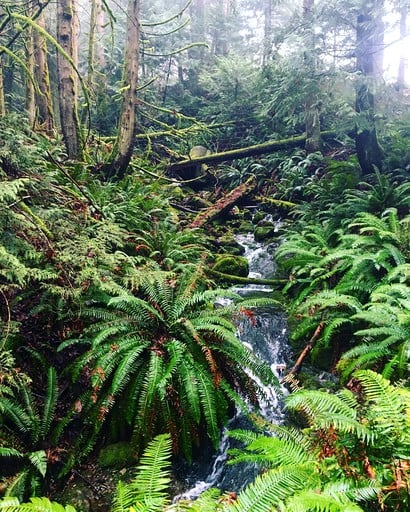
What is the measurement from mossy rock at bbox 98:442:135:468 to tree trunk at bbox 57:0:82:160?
6529mm

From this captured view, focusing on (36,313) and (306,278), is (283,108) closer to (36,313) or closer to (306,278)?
(306,278)

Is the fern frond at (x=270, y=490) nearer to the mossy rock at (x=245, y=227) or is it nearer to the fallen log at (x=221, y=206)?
the fallen log at (x=221, y=206)

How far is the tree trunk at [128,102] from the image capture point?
8.20 metres

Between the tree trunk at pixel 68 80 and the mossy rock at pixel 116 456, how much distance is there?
21.4 ft

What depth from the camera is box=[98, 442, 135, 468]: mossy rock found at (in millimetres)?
3731

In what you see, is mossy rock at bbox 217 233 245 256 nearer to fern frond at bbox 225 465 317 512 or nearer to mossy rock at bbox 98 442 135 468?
mossy rock at bbox 98 442 135 468

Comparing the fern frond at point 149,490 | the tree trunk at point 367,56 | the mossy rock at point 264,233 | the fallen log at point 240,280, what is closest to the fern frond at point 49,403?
the fern frond at point 149,490

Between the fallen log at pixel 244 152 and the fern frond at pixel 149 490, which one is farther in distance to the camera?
the fallen log at pixel 244 152

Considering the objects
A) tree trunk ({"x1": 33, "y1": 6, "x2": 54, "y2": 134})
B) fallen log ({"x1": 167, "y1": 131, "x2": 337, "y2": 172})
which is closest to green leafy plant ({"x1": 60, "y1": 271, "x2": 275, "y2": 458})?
tree trunk ({"x1": 33, "y1": 6, "x2": 54, "y2": 134})

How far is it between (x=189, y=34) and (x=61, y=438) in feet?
73.9

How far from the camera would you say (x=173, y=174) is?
45.3 feet

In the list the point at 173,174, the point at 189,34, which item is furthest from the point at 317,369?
the point at 189,34

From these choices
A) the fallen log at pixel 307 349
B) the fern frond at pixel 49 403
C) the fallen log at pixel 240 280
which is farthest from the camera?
the fallen log at pixel 240 280

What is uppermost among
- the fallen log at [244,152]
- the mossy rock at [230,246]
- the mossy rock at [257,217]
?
the fallen log at [244,152]
